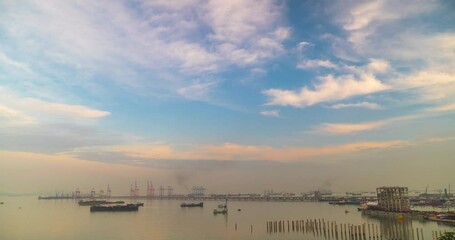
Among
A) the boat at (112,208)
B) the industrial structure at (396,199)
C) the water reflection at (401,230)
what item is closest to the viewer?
the water reflection at (401,230)

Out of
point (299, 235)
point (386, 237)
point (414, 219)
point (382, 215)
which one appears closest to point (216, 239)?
point (299, 235)

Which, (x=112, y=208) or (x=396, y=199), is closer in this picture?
(x=396, y=199)

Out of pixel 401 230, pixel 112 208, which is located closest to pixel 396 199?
pixel 401 230

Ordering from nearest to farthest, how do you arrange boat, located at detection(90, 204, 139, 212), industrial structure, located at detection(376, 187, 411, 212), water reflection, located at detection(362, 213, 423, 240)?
water reflection, located at detection(362, 213, 423, 240), industrial structure, located at detection(376, 187, 411, 212), boat, located at detection(90, 204, 139, 212)

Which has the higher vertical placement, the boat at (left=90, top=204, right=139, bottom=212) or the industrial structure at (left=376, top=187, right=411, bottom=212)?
the industrial structure at (left=376, top=187, right=411, bottom=212)

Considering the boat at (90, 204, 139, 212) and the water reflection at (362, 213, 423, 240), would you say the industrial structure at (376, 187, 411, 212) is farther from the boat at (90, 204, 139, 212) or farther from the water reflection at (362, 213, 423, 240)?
the boat at (90, 204, 139, 212)

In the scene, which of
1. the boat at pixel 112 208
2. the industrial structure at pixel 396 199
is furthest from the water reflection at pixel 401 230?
the boat at pixel 112 208

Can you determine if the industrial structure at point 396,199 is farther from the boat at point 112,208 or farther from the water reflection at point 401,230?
the boat at point 112,208

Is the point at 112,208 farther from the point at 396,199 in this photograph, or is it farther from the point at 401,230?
the point at 401,230

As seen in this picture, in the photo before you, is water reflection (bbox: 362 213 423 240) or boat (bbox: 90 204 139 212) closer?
water reflection (bbox: 362 213 423 240)

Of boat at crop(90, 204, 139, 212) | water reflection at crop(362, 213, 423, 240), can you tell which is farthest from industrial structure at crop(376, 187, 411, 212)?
boat at crop(90, 204, 139, 212)

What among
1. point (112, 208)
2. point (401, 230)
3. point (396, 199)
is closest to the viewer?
point (401, 230)

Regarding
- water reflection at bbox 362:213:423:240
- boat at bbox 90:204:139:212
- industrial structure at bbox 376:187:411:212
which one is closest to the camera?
water reflection at bbox 362:213:423:240

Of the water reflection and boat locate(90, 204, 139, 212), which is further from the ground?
the water reflection
